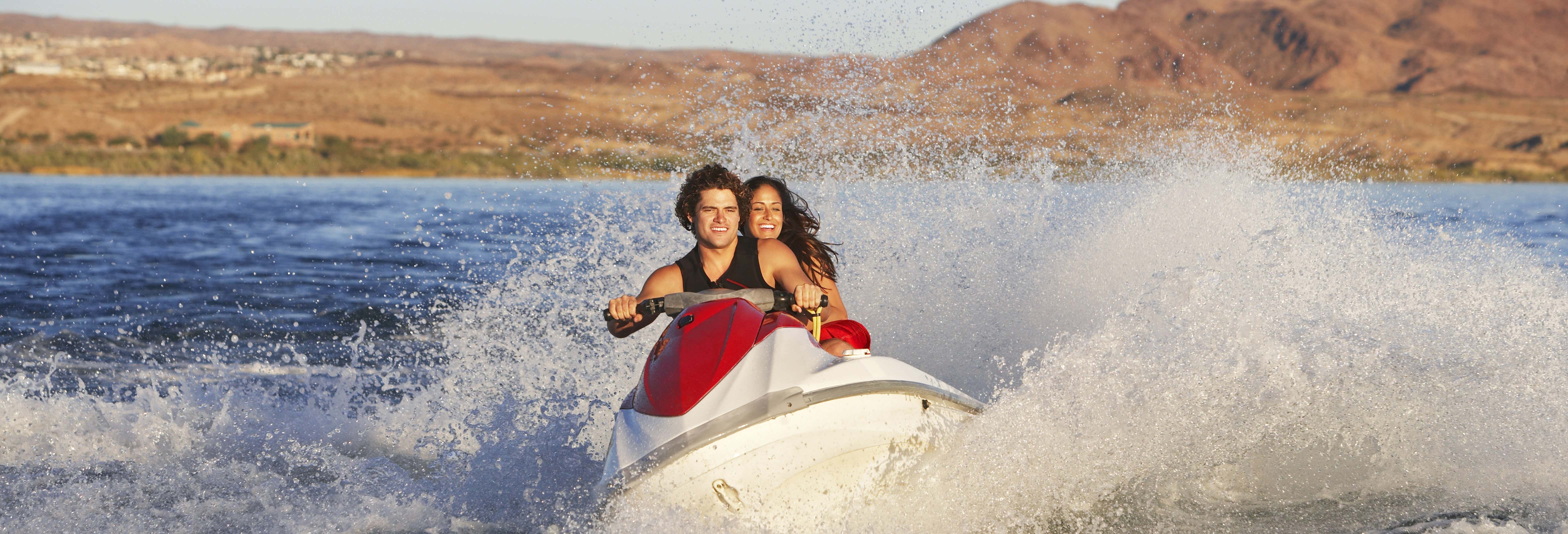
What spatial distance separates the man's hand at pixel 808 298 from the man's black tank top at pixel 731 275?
429mm

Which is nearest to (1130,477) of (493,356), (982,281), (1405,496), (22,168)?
(1405,496)

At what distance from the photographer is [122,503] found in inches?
178

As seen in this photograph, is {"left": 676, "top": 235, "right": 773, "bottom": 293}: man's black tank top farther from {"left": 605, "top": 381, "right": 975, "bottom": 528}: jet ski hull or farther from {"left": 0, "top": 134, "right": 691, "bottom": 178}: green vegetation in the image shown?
{"left": 0, "top": 134, "right": 691, "bottom": 178}: green vegetation

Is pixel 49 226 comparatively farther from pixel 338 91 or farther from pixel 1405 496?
pixel 338 91

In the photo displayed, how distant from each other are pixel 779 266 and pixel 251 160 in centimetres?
4715

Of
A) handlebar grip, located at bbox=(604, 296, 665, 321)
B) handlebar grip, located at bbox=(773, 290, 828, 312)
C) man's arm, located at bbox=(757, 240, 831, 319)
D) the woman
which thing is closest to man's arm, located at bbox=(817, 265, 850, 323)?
the woman

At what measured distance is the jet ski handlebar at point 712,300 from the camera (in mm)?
4031

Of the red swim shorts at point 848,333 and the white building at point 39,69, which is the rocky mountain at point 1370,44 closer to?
the red swim shorts at point 848,333

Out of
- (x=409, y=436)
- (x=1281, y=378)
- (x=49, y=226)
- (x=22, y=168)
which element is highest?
(x=1281, y=378)

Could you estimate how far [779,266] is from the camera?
4453 millimetres

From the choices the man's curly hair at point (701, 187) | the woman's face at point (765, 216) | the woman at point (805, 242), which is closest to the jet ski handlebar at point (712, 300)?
the woman at point (805, 242)

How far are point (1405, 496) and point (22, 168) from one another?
5018cm

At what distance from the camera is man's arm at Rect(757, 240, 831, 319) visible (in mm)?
4422

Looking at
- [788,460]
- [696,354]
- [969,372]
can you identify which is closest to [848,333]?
[696,354]
